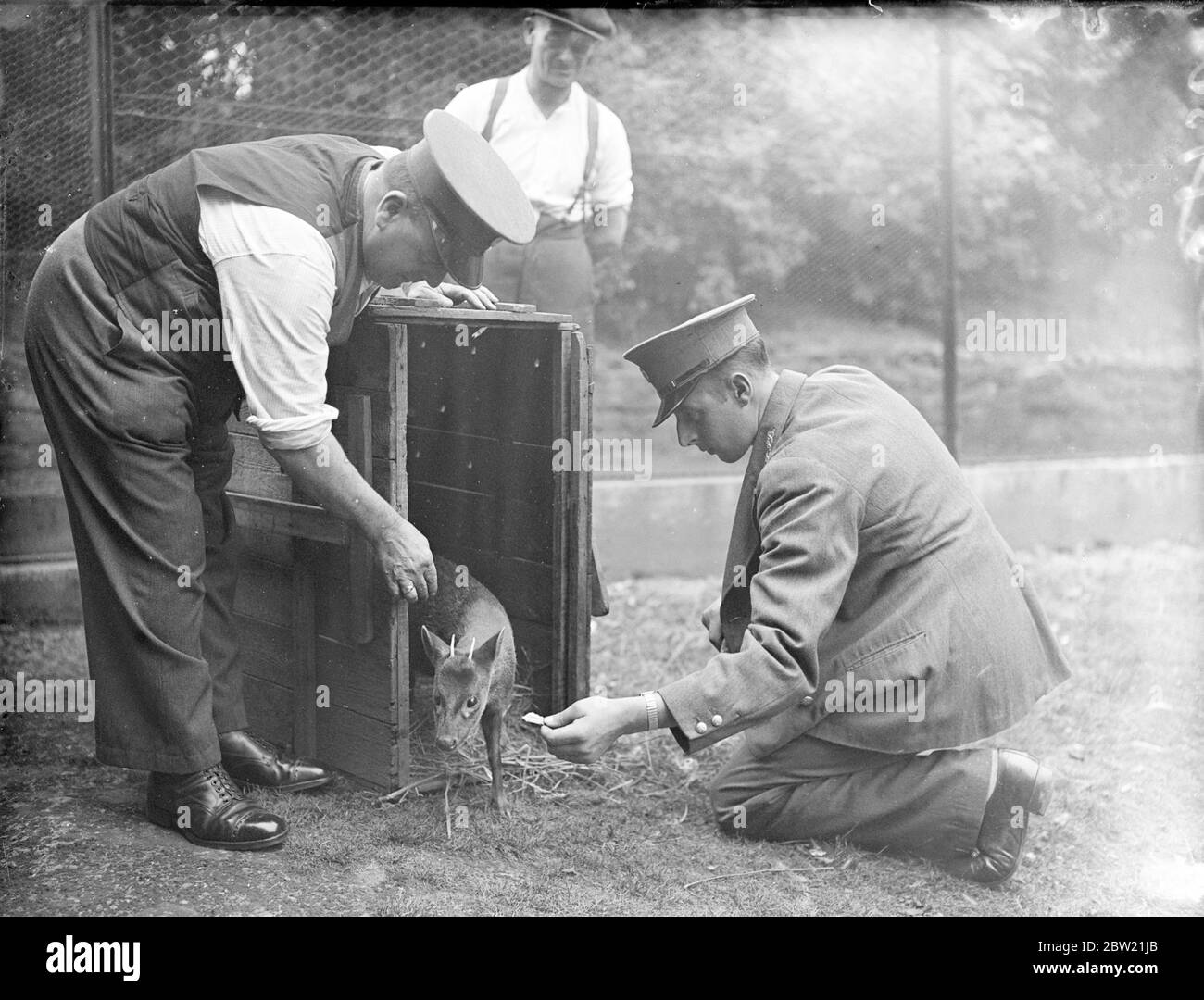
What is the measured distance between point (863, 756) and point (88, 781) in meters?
2.16

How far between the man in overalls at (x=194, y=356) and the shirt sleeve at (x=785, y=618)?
79 centimetres

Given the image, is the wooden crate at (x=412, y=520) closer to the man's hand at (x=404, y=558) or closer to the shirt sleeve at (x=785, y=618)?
the man's hand at (x=404, y=558)

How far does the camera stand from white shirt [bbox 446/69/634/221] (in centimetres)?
421

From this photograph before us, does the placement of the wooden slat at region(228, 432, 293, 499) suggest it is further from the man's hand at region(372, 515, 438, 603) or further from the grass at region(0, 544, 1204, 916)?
the grass at region(0, 544, 1204, 916)

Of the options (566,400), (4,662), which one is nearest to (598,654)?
(566,400)

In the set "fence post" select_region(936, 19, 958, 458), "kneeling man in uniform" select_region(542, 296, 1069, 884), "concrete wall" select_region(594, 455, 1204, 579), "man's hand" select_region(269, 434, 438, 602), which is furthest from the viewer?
"concrete wall" select_region(594, 455, 1204, 579)

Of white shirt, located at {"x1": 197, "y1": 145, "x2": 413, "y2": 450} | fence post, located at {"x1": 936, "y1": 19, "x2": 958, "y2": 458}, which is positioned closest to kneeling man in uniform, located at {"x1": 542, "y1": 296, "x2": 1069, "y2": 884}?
white shirt, located at {"x1": 197, "y1": 145, "x2": 413, "y2": 450}

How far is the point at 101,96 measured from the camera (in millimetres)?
3846

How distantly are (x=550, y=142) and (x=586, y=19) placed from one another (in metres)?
0.73

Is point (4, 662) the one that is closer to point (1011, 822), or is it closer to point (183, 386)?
point (183, 386)

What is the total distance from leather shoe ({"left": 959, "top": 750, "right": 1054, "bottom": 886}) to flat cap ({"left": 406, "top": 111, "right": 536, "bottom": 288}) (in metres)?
1.92

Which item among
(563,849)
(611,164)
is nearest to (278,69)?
(611,164)

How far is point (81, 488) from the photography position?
10.0ft

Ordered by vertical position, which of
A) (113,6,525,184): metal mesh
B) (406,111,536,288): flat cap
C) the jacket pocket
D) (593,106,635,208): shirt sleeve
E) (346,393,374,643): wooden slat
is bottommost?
the jacket pocket
